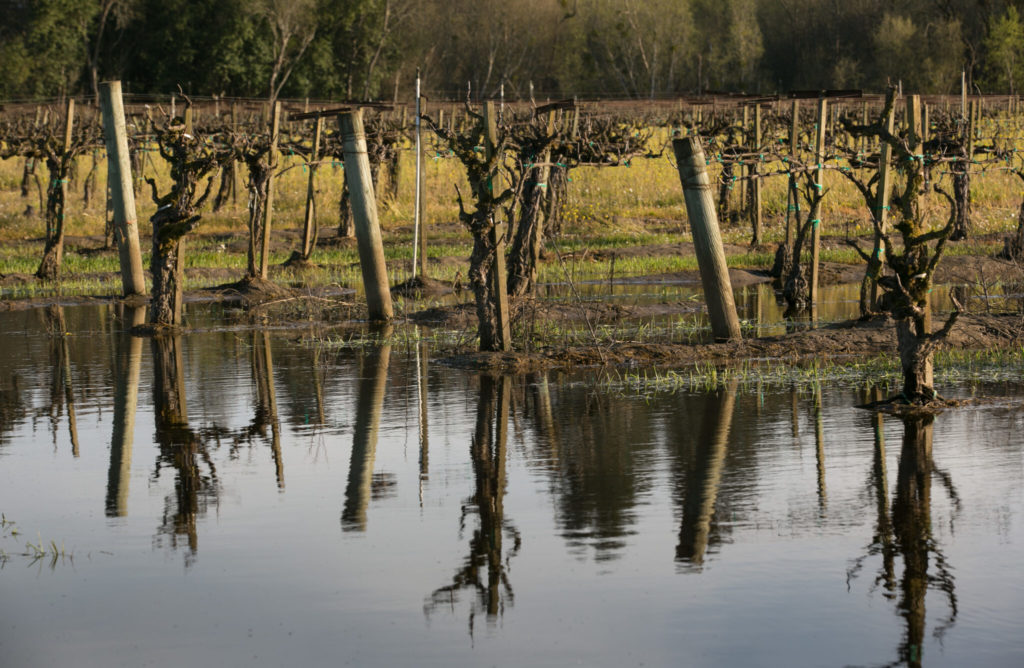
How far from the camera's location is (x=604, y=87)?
8475 cm

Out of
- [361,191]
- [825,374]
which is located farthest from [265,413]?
[361,191]

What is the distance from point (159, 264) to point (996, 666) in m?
12.9

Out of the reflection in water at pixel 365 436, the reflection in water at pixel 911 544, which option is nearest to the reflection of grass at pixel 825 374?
the reflection in water at pixel 365 436

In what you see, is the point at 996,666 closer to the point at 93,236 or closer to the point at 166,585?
the point at 166,585

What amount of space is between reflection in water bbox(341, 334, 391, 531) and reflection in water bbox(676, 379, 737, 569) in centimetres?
182

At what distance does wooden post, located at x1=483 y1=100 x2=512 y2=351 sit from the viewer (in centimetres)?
1316

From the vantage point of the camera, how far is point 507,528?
301 inches

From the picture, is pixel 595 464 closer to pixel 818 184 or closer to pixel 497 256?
pixel 497 256

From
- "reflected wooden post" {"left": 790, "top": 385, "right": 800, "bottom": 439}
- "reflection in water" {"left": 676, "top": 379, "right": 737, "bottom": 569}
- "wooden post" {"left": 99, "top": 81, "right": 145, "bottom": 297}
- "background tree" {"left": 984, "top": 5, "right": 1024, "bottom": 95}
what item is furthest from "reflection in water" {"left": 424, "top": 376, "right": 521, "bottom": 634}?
"background tree" {"left": 984, "top": 5, "right": 1024, "bottom": 95}

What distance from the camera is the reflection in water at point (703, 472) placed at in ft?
23.7

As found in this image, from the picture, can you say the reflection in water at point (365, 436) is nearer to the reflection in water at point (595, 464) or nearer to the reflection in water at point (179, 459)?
the reflection in water at point (179, 459)

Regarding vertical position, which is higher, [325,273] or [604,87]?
[604,87]

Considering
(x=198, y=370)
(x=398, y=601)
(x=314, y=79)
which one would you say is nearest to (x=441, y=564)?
(x=398, y=601)

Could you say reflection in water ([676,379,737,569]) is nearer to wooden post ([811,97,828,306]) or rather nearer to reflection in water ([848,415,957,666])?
reflection in water ([848,415,957,666])
